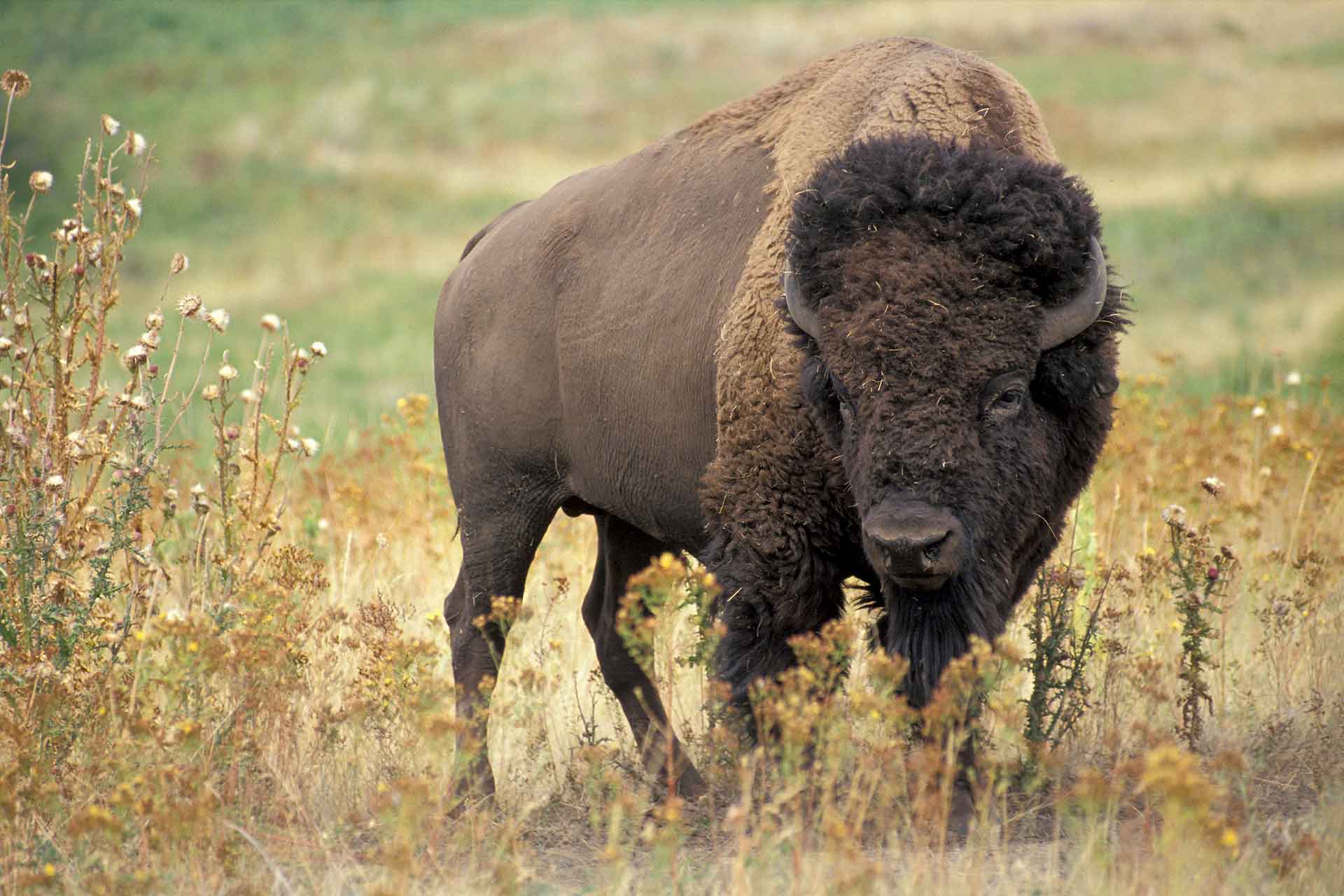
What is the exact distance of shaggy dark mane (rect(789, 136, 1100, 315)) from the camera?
14.3ft

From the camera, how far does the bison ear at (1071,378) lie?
4445 mm

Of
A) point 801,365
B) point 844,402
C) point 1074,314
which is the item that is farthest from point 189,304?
point 1074,314

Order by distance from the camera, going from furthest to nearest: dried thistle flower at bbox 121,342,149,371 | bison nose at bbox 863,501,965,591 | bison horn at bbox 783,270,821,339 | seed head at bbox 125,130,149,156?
seed head at bbox 125,130,149,156 → dried thistle flower at bbox 121,342,149,371 → bison horn at bbox 783,270,821,339 → bison nose at bbox 863,501,965,591

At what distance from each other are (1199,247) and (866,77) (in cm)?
2661

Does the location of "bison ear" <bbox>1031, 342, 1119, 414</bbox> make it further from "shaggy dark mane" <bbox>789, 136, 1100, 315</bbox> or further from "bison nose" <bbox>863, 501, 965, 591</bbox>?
"bison nose" <bbox>863, 501, 965, 591</bbox>

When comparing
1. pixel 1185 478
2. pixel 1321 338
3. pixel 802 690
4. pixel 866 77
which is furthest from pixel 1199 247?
pixel 802 690

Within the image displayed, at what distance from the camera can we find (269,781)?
15.9 ft

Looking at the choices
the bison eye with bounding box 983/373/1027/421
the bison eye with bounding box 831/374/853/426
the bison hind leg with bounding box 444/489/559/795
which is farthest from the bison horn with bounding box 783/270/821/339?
the bison hind leg with bounding box 444/489/559/795

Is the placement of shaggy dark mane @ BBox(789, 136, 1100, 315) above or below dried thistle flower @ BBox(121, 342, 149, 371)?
above

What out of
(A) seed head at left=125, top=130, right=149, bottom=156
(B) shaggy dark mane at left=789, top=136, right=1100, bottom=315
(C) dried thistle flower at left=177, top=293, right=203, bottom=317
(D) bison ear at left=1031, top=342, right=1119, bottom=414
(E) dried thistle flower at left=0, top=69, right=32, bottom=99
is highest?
(E) dried thistle flower at left=0, top=69, right=32, bottom=99

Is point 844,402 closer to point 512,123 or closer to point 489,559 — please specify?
point 489,559

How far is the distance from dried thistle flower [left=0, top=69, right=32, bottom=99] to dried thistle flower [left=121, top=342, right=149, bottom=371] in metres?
0.92

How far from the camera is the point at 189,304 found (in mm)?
5008

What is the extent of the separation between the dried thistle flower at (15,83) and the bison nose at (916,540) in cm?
312
